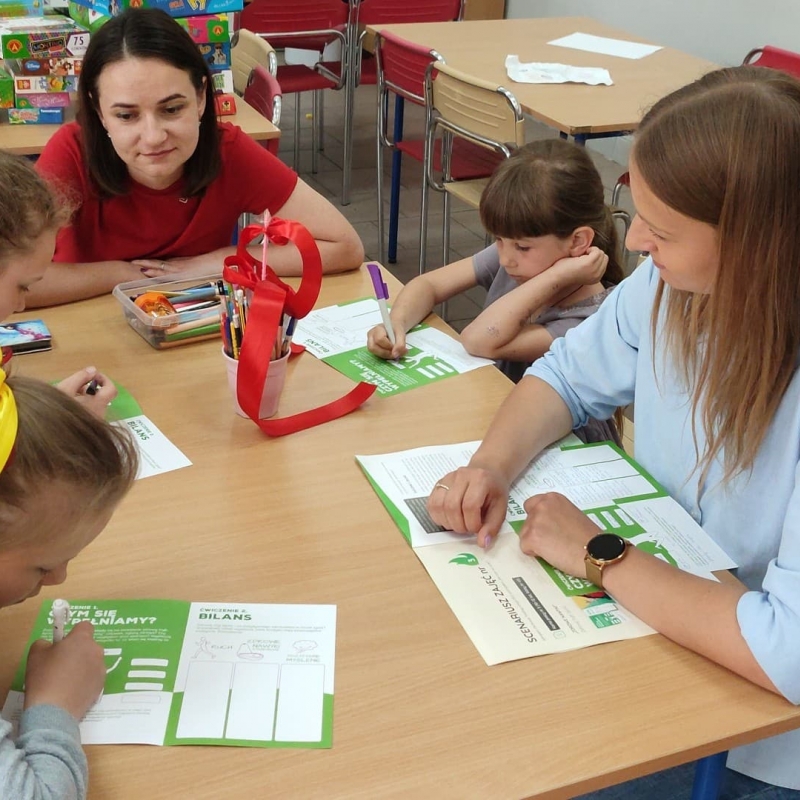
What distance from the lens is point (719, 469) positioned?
1198mm

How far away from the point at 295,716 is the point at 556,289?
3.55ft

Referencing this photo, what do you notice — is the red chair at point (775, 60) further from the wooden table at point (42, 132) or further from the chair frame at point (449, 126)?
the wooden table at point (42, 132)

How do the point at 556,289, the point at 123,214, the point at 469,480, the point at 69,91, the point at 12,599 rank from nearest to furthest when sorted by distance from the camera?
the point at 12,599, the point at 469,480, the point at 556,289, the point at 123,214, the point at 69,91

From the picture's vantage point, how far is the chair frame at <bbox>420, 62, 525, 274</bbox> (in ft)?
9.73

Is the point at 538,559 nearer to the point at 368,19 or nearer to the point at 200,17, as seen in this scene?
the point at 200,17

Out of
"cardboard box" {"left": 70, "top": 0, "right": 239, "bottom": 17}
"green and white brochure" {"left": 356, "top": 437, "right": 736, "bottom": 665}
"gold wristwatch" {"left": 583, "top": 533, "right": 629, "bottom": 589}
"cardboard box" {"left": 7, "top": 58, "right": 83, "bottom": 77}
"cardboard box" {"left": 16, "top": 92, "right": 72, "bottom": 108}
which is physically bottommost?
"green and white brochure" {"left": 356, "top": 437, "right": 736, "bottom": 665}

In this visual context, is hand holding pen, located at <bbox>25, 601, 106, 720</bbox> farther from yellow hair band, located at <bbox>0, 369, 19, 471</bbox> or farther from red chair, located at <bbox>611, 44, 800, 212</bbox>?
red chair, located at <bbox>611, 44, 800, 212</bbox>

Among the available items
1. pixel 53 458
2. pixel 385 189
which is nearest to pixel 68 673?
pixel 53 458

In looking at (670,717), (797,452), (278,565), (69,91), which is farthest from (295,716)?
(69,91)

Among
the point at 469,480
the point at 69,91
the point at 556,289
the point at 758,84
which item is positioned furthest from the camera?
the point at 69,91

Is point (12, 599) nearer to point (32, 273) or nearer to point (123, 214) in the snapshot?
point (32, 273)

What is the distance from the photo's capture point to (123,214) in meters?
1.93

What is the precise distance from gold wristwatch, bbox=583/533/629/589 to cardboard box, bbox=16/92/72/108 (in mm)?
2273

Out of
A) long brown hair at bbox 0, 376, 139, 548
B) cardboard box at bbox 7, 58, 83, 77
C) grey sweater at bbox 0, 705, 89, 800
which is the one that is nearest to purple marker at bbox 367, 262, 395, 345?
long brown hair at bbox 0, 376, 139, 548
